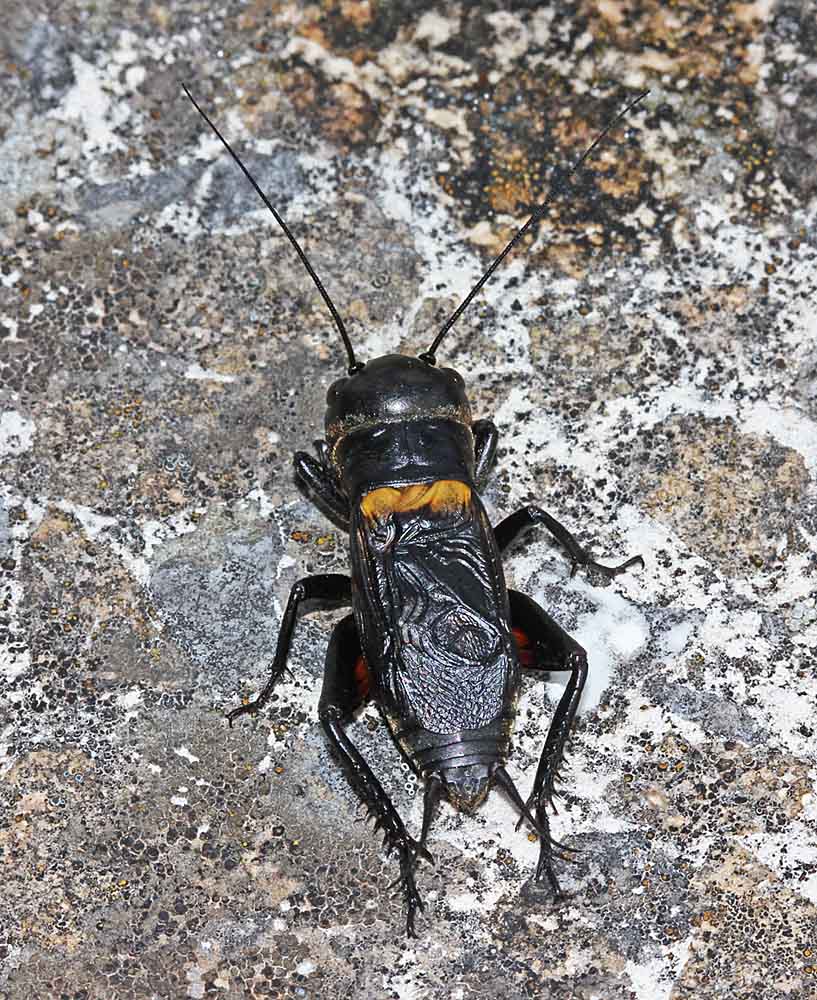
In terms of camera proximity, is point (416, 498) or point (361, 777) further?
point (416, 498)

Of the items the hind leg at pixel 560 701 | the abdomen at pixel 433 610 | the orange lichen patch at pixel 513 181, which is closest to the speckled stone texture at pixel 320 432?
the orange lichen patch at pixel 513 181

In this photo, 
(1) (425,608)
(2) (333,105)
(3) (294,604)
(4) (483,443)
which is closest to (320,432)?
(4) (483,443)

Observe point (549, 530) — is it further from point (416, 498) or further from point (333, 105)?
point (333, 105)

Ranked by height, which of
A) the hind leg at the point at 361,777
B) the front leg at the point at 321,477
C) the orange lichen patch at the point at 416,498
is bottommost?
the hind leg at the point at 361,777

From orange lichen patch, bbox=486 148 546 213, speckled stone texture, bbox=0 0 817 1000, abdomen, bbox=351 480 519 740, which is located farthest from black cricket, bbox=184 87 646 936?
orange lichen patch, bbox=486 148 546 213

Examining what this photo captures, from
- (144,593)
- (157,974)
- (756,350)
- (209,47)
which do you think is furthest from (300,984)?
(209,47)

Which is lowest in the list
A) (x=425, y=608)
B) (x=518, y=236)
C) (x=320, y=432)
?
(x=320, y=432)

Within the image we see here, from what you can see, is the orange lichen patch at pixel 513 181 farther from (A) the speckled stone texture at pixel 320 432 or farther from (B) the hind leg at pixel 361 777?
(B) the hind leg at pixel 361 777

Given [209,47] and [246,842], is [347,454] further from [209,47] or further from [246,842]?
[209,47]
